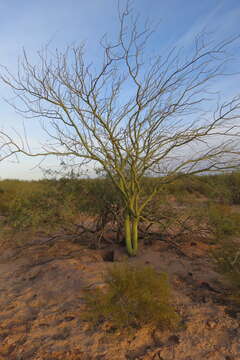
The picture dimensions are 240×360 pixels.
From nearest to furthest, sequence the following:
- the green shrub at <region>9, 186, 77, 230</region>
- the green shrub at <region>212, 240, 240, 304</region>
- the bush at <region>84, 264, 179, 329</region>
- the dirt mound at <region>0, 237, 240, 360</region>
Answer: the dirt mound at <region>0, 237, 240, 360</region>, the bush at <region>84, 264, 179, 329</region>, the green shrub at <region>212, 240, 240, 304</region>, the green shrub at <region>9, 186, 77, 230</region>

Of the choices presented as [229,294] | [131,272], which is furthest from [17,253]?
[229,294]

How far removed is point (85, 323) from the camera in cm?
261

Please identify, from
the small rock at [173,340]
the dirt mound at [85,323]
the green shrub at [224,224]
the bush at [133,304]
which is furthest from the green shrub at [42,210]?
the small rock at [173,340]

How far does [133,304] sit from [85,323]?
55 cm

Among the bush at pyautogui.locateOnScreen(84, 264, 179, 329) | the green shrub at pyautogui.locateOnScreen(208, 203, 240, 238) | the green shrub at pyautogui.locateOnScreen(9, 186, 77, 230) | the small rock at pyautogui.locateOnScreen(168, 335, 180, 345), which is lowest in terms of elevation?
the small rock at pyautogui.locateOnScreen(168, 335, 180, 345)

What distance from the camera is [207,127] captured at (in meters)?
4.10

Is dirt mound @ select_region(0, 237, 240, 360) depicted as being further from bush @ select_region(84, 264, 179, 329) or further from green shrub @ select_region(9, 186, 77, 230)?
green shrub @ select_region(9, 186, 77, 230)

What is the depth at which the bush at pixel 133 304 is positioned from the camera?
249 centimetres

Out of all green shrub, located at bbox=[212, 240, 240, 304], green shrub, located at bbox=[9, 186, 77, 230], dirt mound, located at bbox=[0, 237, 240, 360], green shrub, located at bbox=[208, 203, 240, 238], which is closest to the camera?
dirt mound, located at bbox=[0, 237, 240, 360]

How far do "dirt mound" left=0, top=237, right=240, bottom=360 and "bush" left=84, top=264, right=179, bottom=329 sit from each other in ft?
0.35

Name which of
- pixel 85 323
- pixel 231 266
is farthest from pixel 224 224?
pixel 85 323

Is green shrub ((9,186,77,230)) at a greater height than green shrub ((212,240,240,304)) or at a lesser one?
greater

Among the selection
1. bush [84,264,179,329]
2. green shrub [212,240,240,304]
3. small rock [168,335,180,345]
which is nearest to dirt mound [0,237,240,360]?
small rock [168,335,180,345]

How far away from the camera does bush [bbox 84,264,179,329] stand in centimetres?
249
